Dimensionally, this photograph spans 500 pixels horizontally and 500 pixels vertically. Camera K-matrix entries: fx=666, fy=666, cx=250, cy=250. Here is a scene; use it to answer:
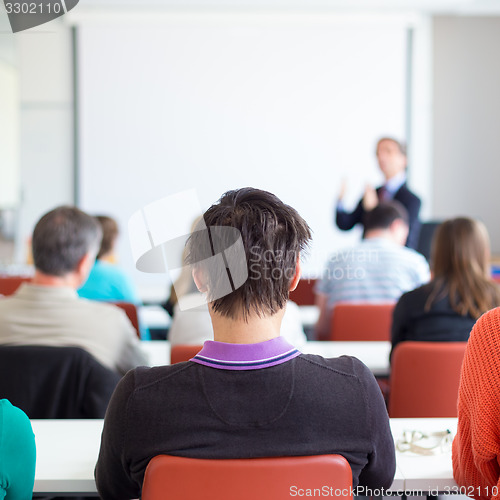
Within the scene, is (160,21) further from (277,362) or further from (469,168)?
(277,362)

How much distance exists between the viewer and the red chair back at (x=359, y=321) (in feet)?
9.27

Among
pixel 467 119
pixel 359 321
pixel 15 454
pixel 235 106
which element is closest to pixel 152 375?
pixel 15 454

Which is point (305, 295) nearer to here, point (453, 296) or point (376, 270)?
point (376, 270)

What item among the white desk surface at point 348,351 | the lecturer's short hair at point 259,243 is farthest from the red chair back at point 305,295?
the lecturer's short hair at point 259,243

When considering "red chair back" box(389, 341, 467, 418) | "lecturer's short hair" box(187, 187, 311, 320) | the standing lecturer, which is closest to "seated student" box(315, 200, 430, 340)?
"red chair back" box(389, 341, 467, 418)

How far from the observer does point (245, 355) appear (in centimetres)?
109

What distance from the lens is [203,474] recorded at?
1.00m

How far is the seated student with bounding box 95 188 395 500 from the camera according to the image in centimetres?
106

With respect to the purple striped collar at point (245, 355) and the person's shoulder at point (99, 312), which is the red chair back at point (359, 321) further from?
the purple striped collar at point (245, 355)

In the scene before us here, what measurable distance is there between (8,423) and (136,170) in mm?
5029

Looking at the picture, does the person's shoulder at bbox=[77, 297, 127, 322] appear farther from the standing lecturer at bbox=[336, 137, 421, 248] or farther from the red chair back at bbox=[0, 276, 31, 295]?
the standing lecturer at bbox=[336, 137, 421, 248]

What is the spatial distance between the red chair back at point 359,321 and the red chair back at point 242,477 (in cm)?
182

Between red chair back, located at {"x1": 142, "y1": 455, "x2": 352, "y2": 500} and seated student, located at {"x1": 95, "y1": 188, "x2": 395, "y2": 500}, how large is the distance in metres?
0.04

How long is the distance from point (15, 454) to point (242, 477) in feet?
1.30
